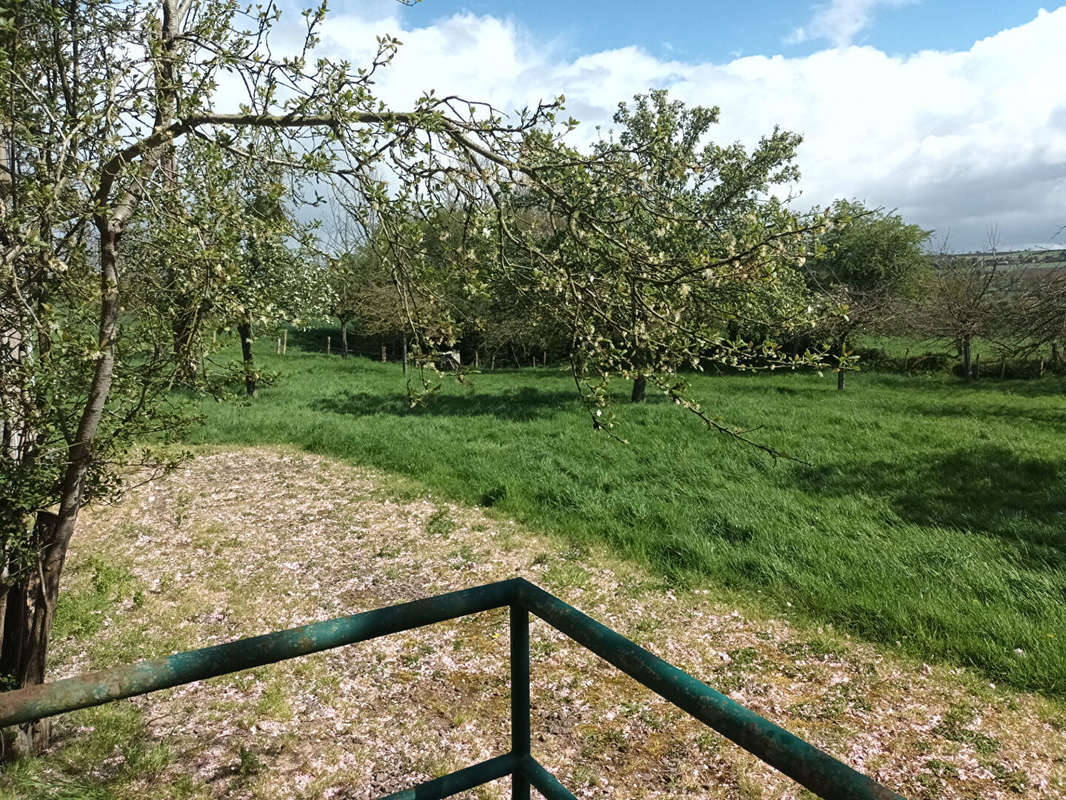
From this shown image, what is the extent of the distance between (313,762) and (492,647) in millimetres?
2129

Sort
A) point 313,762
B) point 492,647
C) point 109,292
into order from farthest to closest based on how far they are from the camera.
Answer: point 492,647
point 313,762
point 109,292

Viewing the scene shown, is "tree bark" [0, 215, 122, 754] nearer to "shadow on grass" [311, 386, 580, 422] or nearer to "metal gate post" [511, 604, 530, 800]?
"metal gate post" [511, 604, 530, 800]

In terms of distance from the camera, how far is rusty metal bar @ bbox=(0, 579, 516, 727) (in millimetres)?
1406

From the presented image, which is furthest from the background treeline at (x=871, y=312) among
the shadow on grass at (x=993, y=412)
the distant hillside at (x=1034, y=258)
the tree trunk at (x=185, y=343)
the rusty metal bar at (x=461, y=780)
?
the rusty metal bar at (x=461, y=780)

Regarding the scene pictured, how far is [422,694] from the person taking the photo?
574 centimetres

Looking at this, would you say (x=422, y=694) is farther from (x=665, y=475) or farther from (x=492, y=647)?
(x=665, y=475)

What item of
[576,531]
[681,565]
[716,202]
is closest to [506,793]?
[681,565]

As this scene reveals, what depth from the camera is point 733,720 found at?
52.6 inches

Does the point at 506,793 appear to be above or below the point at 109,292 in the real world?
below

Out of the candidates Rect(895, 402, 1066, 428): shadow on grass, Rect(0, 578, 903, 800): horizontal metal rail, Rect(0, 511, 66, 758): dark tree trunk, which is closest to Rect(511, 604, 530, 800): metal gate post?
Rect(0, 578, 903, 800): horizontal metal rail

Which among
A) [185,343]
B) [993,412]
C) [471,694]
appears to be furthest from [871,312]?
[185,343]

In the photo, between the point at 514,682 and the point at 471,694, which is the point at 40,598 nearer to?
the point at 471,694

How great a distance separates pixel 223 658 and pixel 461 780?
0.86m

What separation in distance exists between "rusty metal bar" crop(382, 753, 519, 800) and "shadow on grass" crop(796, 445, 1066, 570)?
810cm
